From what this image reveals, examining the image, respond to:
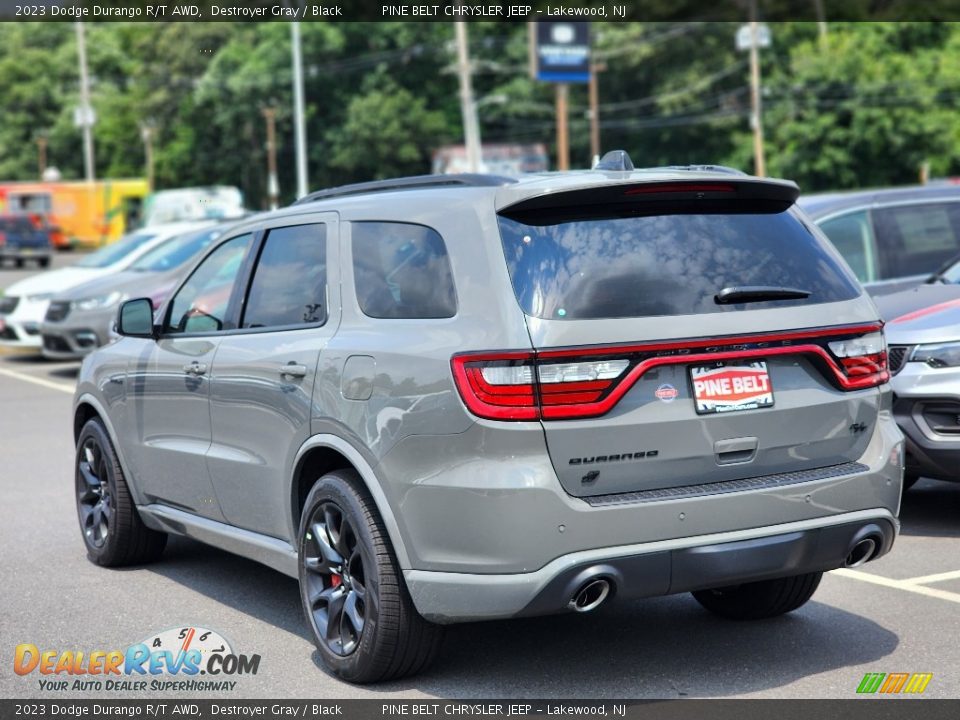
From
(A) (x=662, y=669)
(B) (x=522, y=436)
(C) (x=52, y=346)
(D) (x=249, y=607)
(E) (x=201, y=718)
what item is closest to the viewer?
(B) (x=522, y=436)

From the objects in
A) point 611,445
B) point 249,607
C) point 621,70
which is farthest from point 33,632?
point 621,70

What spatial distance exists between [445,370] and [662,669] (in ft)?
4.80

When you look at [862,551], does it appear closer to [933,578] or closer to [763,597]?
[763,597]

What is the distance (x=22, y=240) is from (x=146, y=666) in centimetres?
4728

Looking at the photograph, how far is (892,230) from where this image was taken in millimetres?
10852

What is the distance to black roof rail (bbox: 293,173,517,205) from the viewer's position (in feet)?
16.5

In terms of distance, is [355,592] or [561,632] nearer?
[355,592]

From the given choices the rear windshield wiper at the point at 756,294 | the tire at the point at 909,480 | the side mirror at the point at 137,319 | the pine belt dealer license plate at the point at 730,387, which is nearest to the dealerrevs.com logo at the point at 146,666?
the side mirror at the point at 137,319

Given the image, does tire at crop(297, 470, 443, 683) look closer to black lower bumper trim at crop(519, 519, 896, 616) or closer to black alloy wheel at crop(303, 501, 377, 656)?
black alloy wheel at crop(303, 501, 377, 656)

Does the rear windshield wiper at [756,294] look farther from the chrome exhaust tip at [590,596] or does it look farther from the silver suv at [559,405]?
the chrome exhaust tip at [590,596]

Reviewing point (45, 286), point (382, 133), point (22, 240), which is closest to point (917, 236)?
point (45, 286)

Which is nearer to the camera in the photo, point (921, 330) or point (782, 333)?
point (782, 333)

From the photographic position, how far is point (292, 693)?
16.3ft

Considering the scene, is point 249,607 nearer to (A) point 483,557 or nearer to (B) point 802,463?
(A) point 483,557
